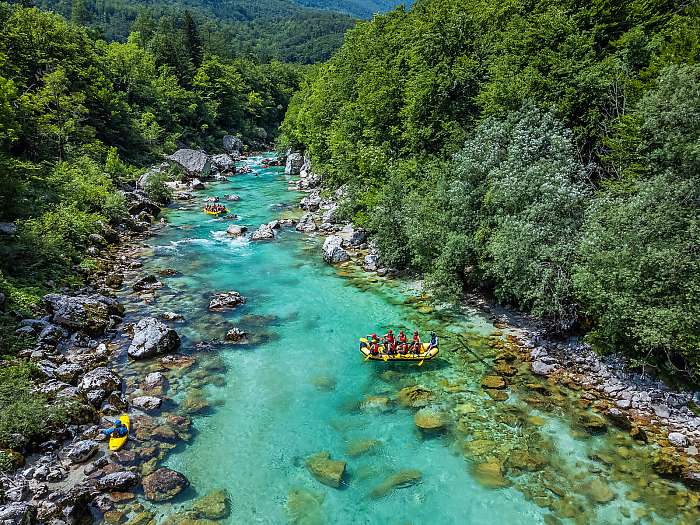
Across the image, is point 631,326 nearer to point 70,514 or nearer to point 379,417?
point 379,417

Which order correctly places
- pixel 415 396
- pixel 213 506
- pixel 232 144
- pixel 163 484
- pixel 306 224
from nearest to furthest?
pixel 213 506 < pixel 163 484 < pixel 415 396 < pixel 306 224 < pixel 232 144

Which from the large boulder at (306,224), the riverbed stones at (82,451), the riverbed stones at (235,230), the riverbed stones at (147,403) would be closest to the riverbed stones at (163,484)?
the riverbed stones at (82,451)

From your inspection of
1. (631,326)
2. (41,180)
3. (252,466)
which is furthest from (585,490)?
(41,180)

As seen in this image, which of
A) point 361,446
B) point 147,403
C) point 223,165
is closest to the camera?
point 361,446

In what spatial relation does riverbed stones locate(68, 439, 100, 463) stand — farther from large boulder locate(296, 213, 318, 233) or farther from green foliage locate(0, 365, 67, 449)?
large boulder locate(296, 213, 318, 233)

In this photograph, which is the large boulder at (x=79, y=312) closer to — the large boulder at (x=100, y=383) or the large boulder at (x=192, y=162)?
the large boulder at (x=100, y=383)

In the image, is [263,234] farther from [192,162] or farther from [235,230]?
[192,162]

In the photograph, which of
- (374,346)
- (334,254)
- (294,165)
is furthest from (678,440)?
(294,165)
